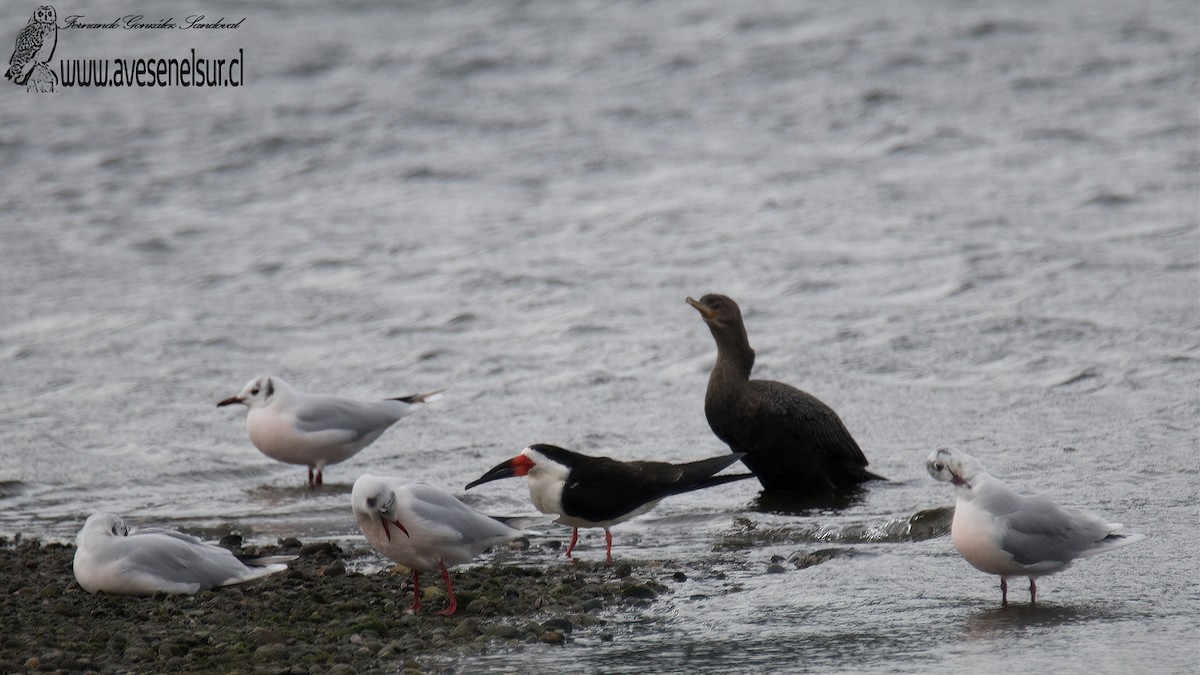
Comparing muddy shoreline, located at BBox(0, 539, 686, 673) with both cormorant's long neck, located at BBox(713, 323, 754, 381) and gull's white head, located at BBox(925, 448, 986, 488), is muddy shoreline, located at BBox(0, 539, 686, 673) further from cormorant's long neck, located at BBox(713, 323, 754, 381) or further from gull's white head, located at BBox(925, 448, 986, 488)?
cormorant's long neck, located at BBox(713, 323, 754, 381)

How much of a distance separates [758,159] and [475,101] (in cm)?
522

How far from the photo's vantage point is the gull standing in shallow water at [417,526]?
651cm

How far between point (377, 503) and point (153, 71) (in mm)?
21156

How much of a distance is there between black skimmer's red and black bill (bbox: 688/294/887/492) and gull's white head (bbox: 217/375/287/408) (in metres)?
2.98

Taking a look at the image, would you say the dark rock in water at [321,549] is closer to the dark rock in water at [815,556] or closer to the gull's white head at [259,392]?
the dark rock in water at [815,556]

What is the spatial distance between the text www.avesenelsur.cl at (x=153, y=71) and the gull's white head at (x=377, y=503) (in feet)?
64.8

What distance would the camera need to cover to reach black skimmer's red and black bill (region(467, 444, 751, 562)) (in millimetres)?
7344

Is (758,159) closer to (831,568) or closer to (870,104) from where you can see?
(870,104)

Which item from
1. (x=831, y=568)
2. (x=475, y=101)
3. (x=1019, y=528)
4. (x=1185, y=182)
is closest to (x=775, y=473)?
(x=831, y=568)

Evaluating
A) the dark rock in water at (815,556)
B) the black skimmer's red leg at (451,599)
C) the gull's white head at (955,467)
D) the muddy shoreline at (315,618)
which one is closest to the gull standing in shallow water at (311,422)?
the muddy shoreline at (315,618)

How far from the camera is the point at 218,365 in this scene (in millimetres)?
12922

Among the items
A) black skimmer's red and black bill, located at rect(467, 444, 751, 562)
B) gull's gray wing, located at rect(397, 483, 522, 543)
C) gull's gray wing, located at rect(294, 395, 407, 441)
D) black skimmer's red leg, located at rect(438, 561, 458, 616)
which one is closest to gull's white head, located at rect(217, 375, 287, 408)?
gull's gray wing, located at rect(294, 395, 407, 441)

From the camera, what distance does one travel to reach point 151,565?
6.79 metres

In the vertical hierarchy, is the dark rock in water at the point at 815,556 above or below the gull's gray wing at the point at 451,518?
below
